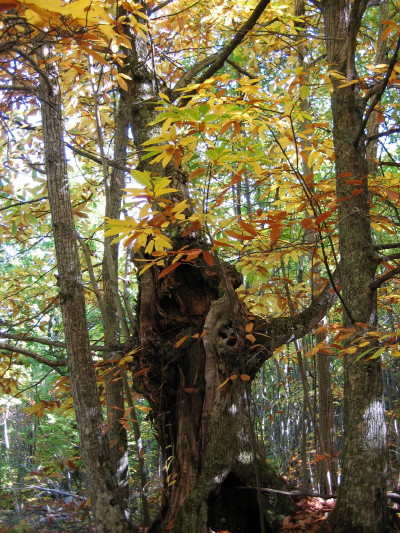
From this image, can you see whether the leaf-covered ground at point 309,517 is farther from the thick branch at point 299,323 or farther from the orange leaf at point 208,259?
the orange leaf at point 208,259

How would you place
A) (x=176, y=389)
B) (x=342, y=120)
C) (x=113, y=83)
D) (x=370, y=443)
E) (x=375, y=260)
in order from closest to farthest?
(x=370, y=443)
(x=375, y=260)
(x=342, y=120)
(x=176, y=389)
(x=113, y=83)

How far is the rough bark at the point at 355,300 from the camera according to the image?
5.86ft

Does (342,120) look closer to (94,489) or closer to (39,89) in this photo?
(39,89)

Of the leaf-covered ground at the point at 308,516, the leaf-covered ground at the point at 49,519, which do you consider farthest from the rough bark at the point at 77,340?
the leaf-covered ground at the point at 308,516

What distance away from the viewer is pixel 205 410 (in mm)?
2469

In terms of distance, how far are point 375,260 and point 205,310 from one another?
1.09 m

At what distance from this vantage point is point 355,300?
1997 mm

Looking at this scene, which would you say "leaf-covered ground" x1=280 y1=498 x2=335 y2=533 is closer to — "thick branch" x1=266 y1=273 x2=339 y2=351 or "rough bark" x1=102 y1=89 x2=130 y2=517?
"thick branch" x1=266 y1=273 x2=339 y2=351

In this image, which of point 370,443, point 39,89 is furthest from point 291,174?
point 39,89

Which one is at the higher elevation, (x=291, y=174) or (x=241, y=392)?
(x=291, y=174)

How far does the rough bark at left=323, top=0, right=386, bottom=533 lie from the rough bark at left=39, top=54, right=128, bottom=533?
4.31 feet

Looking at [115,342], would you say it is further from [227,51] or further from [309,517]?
[227,51]

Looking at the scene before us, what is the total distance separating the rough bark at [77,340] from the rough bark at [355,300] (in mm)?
1313

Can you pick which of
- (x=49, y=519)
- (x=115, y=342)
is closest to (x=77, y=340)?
(x=115, y=342)
